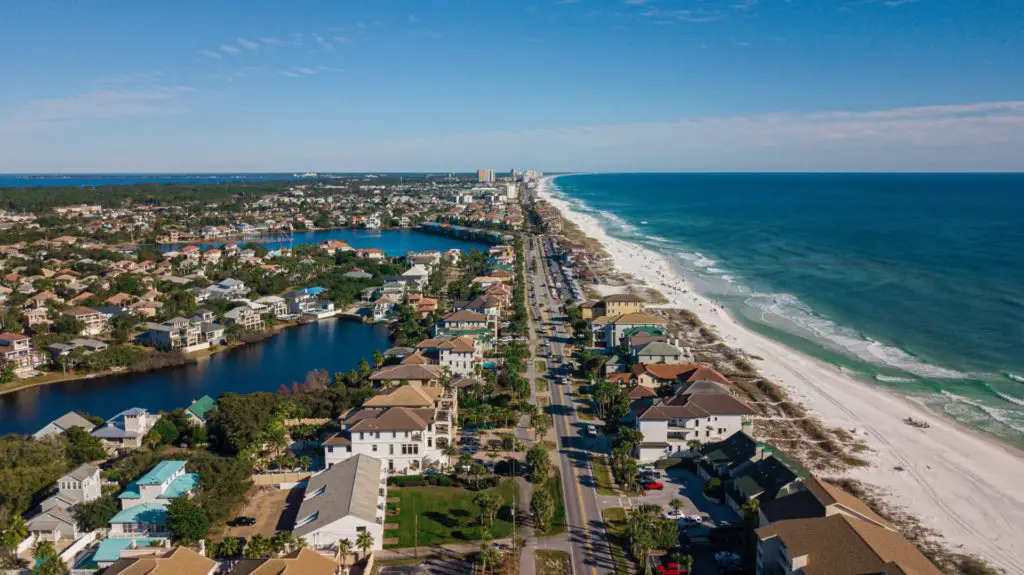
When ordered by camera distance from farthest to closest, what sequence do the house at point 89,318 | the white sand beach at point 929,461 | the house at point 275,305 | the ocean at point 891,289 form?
the house at point 275,305
the house at point 89,318
the ocean at point 891,289
the white sand beach at point 929,461

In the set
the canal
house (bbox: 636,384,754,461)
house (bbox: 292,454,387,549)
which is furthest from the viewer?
the canal

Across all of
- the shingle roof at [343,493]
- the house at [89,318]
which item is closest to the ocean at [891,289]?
the shingle roof at [343,493]

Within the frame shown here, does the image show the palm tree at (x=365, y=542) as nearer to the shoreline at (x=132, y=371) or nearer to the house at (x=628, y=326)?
the house at (x=628, y=326)

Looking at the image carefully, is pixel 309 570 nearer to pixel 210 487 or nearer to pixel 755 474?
pixel 210 487

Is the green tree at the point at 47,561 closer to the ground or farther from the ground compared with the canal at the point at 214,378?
farther from the ground

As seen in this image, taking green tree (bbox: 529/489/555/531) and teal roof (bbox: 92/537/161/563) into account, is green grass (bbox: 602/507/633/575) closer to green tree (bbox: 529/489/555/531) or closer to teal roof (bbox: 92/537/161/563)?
green tree (bbox: 529/489/555/531)

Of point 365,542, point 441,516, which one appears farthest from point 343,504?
point 441,516

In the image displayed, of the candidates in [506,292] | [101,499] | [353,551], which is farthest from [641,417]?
[506,292]

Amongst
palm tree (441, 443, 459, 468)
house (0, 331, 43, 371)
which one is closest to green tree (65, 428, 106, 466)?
palm tree (441, 443, 459, 468)
